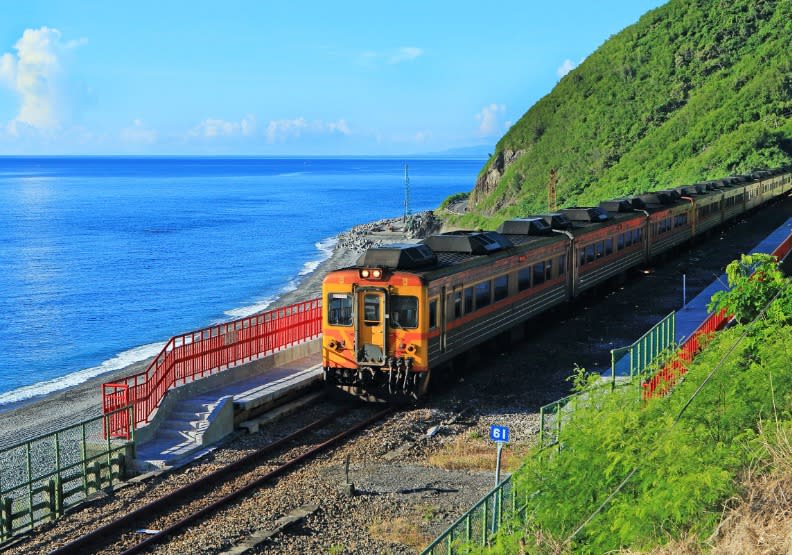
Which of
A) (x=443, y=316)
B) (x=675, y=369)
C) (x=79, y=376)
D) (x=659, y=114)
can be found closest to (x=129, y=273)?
(x=79, y=376)

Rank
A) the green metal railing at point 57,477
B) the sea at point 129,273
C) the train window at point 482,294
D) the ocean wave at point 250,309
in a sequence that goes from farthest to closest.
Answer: the ocean wave at point 250,309 < the sea at point 129,273 < the train window at point 482,294 < the green metal railing at point 57,477

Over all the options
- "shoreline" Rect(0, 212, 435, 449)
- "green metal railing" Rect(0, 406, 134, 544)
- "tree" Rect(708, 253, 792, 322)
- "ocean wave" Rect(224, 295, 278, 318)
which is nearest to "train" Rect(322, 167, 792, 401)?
"green metal railing" Rect(0, 406, 134, 544)

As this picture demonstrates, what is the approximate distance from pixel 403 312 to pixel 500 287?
4284mm

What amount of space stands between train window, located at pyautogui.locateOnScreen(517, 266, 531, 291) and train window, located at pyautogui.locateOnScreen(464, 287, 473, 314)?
2.98 meters

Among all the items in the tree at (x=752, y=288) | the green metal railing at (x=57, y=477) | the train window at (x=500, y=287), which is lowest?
the green metal railing at (x=57, y=477)

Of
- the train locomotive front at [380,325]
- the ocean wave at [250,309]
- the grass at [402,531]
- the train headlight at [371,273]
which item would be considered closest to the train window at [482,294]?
the train locomotive front at [380,325]

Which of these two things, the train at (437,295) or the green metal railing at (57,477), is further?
the train at (437,295)

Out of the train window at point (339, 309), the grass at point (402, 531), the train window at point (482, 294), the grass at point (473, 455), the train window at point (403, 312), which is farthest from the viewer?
the train window at point (482, 294)

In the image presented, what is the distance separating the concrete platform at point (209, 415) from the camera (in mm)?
17516

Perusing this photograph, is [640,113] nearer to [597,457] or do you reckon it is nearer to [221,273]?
[221,273]

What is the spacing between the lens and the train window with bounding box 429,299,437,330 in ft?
65.3

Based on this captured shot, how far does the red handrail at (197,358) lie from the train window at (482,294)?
15.5ft

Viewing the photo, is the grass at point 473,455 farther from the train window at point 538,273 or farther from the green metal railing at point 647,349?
the train window at point 538,273

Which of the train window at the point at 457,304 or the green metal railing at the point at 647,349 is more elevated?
the train window at the point at 457,304
